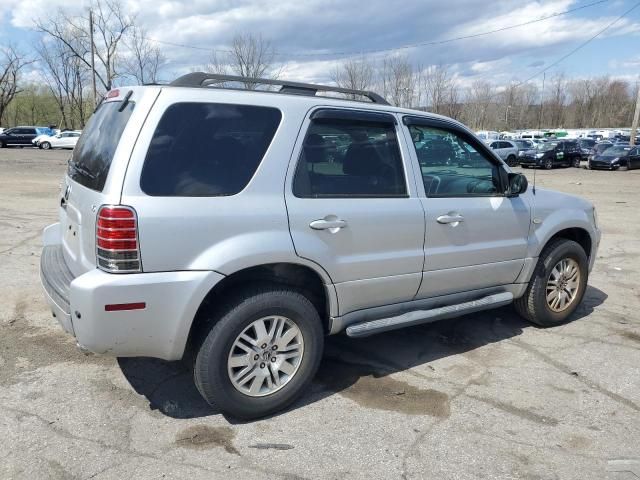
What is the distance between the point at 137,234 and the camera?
274 centimetres

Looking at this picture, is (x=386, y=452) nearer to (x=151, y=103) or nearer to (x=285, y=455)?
(x=285, y=455)

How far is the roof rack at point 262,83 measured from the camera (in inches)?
128

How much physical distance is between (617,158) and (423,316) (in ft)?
107

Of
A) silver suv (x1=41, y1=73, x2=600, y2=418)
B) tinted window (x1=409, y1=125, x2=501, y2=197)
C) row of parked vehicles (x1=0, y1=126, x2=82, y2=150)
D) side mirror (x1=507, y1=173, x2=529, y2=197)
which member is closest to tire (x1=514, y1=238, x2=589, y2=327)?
silver suv (x1=41, y1=73, x2=600, y2=418)

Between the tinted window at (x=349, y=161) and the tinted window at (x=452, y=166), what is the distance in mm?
249

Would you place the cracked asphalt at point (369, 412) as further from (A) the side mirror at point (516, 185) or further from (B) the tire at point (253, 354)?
(A) the side mirror at point (516, 185)

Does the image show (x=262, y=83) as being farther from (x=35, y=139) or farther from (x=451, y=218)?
(x=35, y=139)

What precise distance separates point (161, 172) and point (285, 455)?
170 cm

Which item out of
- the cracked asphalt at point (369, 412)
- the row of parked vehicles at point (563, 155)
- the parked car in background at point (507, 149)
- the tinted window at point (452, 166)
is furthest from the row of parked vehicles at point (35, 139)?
the tinted window at point (452, 166)

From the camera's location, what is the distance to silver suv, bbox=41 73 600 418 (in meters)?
2.82

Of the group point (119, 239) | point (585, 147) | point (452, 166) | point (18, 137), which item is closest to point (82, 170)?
point (119, 239)

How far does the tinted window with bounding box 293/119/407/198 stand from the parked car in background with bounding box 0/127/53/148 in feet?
146

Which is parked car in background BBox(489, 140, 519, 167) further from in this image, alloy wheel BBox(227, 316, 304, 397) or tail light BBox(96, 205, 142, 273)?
tail light BBox(96, 205, 142, 273)

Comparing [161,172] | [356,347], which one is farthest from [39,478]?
[356,347]
